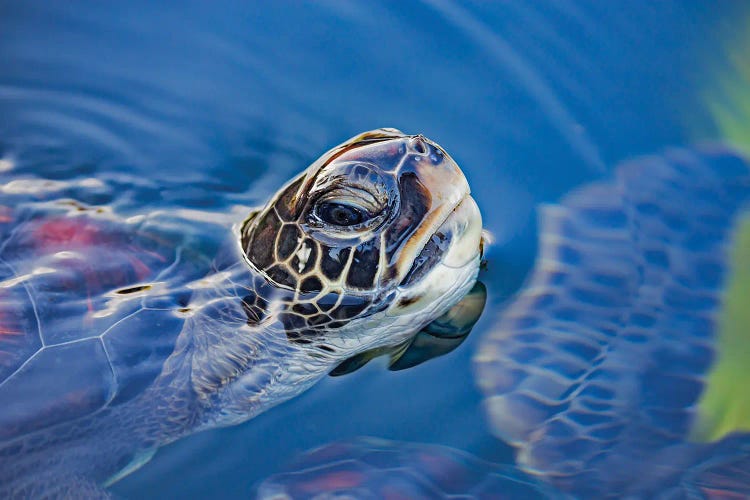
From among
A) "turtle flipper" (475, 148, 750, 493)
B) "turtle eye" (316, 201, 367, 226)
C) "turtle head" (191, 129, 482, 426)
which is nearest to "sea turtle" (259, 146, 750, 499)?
"turtle flipper" (475, 148, 750, 493)

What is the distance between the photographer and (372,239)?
221 centimetres

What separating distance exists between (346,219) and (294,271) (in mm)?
278

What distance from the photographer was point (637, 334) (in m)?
2.68

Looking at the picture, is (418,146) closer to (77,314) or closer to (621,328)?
(621,328)

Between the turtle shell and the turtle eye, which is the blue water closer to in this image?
the turtle shell

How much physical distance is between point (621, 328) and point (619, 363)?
0.53 ft

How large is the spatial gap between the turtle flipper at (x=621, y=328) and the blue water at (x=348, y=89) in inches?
6.3

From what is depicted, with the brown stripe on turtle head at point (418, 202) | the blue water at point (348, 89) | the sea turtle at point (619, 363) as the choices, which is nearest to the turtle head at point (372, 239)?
the brown stripe on turtle head at point (418, 202)

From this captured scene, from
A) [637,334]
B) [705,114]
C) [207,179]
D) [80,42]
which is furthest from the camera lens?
[80,42]

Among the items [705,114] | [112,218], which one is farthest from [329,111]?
[705,114]

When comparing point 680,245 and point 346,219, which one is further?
point 680,245

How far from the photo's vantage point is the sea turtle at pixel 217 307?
222 cm

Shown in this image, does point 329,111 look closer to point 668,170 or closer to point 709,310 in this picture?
point 668,170

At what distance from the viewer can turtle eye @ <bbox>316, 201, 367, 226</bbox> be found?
7.15 ft
